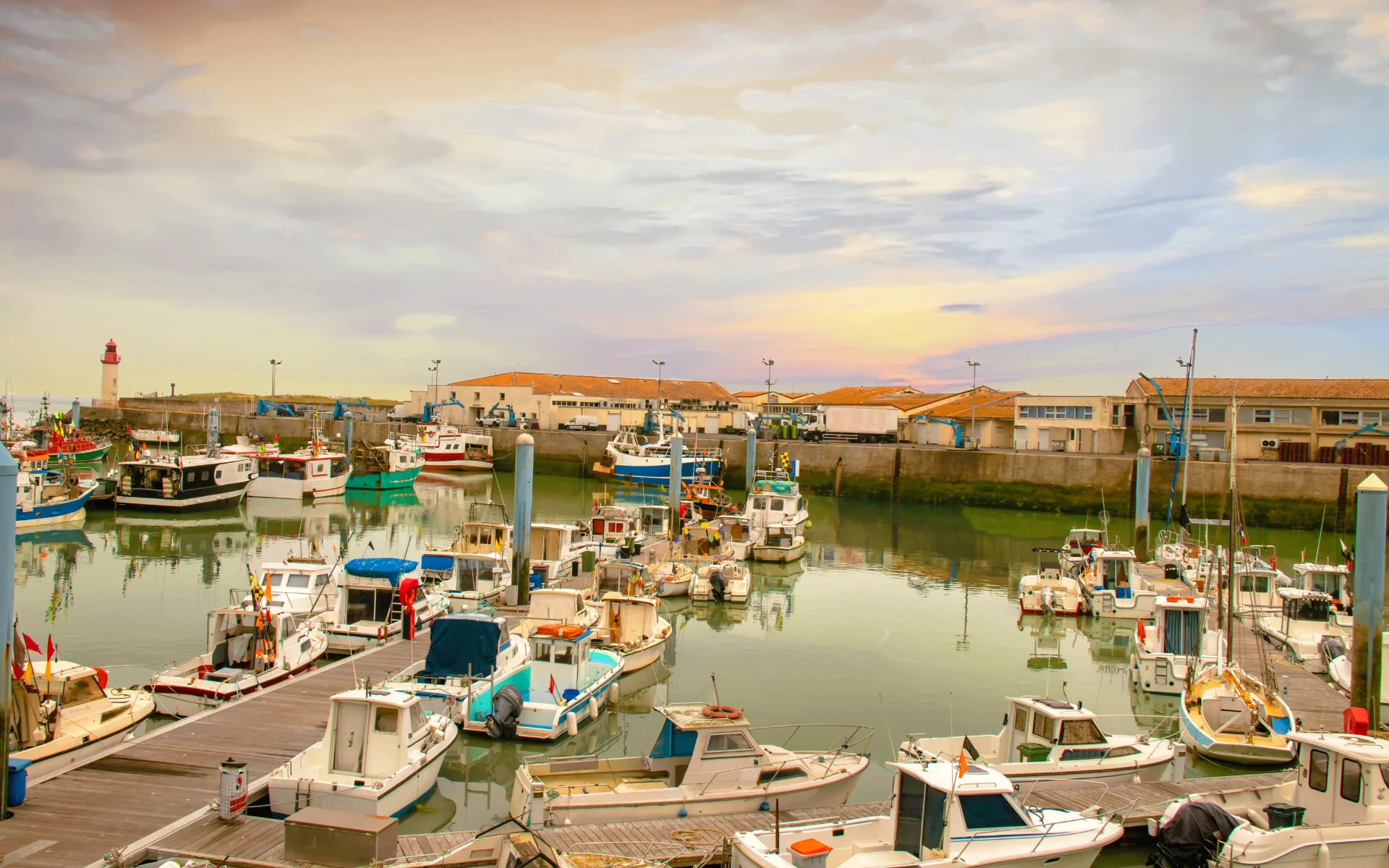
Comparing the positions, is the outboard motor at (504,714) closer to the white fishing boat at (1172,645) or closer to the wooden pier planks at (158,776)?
the wooden pier planks at (158,776)

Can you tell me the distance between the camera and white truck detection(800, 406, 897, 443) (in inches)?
2726

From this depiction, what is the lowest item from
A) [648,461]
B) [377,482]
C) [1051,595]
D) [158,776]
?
[158,776]

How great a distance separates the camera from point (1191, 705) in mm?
16078

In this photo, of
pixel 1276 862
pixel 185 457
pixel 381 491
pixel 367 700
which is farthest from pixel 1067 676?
pixel 381 491

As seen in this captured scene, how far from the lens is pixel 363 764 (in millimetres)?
11953

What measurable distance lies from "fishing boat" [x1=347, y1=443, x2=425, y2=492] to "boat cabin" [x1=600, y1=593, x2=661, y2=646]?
37724 millimetres

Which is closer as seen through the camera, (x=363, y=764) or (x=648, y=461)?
(x=363, y=764)

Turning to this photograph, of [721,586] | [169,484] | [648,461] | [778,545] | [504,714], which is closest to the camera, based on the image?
[504,714]

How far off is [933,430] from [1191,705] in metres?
53.6

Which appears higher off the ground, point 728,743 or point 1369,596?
point 1369,596

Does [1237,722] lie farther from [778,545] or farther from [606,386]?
[606,386]

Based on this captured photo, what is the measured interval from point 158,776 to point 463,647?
5063 millimetres

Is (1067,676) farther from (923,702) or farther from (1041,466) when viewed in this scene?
(1041,466)

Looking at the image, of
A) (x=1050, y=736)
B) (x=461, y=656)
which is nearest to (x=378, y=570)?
(x=461, y=656)
